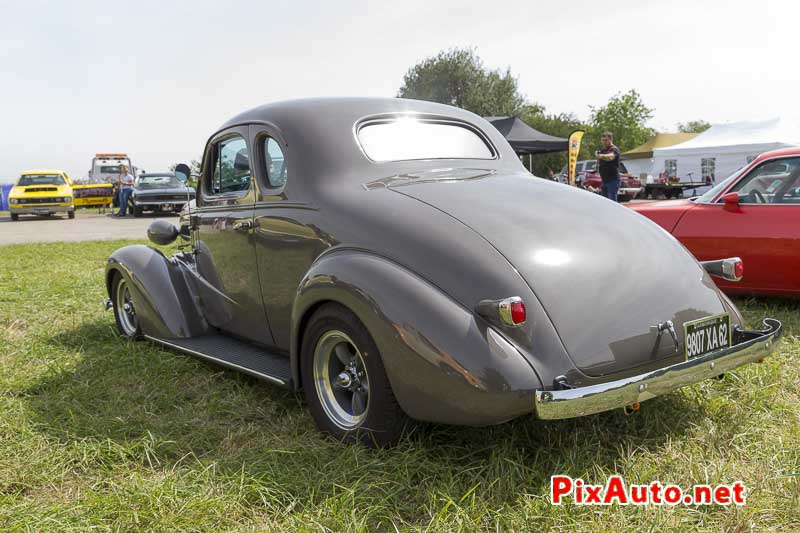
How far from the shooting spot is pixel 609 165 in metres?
13.6

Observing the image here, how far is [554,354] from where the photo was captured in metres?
2.54

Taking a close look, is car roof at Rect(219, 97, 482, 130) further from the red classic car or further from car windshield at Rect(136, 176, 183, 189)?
car windshield at Rect(136, 176, 183, 189)

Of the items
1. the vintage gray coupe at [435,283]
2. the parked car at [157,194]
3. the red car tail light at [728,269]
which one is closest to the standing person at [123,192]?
the parked car at [157,194]

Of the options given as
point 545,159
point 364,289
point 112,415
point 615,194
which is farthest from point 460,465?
point 545,159

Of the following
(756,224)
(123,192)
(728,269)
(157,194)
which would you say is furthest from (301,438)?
(123,192)

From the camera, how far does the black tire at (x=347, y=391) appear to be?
278 centimetres

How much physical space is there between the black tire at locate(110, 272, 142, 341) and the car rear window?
249 centimetres

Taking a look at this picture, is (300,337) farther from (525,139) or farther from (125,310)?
(525,139)

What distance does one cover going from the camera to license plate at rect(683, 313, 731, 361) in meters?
2.83

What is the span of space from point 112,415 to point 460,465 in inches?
76.4

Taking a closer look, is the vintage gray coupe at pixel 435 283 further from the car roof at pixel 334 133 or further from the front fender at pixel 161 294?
the front fender at pixel 161 294

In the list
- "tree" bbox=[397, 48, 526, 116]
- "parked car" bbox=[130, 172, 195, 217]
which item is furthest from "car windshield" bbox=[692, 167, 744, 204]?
"tree" bbox=[397, 48, 526, 116]

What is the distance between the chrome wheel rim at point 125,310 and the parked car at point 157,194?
1534cm

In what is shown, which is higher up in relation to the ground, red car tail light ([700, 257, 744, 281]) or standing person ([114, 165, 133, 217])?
standing person ([114, 165, 133, 217])
